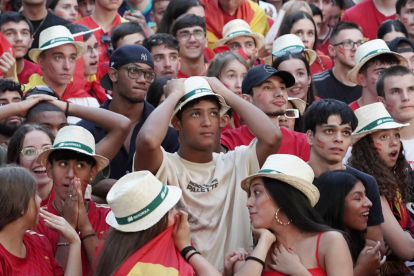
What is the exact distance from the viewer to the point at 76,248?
5473mm

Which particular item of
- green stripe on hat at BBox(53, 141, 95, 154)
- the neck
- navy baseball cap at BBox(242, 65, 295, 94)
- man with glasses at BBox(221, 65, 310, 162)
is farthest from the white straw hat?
green stripe on hat at BBox(53, 141, 95, 154)

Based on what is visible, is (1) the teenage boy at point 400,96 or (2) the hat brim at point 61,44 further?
(2) the hat brim at point 61,44

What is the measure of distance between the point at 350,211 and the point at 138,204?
170cm

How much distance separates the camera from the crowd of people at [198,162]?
17.0 ft

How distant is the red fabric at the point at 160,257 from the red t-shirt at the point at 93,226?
935mm

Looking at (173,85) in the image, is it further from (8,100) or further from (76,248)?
(8,100)

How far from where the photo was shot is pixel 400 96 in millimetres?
7812

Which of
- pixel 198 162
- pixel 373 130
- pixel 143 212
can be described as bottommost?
pixel 143 212

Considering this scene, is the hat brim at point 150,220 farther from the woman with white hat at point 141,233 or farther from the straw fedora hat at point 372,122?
the straw fedora hat at point 372,122

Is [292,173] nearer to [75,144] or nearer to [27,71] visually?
[75,144]

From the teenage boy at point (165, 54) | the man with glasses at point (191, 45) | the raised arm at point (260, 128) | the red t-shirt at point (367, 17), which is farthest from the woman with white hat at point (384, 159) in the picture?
the red t-shirt at point (367, 17)

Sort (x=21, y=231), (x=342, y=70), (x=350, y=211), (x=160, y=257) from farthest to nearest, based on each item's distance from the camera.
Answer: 1. (x=342, y=70)
2. (x=350, y=211)
3. (x=21, y=231)
4. (x=160, y=257)

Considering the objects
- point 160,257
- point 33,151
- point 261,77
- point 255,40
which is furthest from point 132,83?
point 160,257

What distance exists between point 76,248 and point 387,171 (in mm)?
2589
